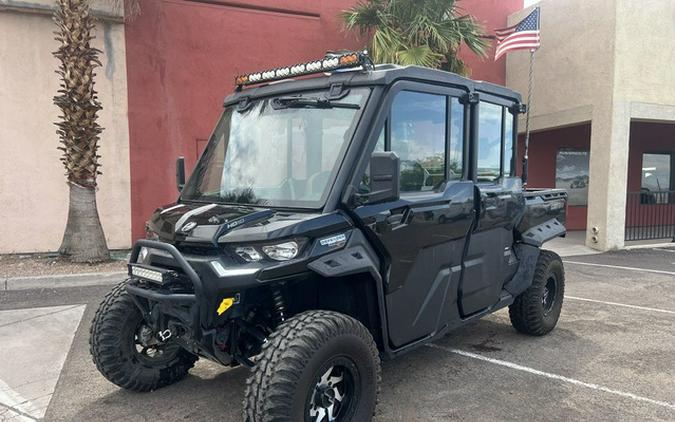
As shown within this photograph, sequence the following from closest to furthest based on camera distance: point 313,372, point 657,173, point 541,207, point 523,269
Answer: point 313,372, point 523,269, point 541,207, point 657,173

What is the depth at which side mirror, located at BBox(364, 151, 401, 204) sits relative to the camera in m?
3.04

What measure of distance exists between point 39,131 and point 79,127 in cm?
164

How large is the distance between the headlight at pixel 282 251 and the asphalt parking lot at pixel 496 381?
1.41 m

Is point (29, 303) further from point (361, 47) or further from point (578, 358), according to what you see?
point (361, 47)

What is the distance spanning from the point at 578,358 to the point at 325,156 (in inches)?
126

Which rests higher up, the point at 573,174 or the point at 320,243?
the point at 573,174

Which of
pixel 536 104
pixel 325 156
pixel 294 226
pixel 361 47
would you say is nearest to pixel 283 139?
pixel 325 156

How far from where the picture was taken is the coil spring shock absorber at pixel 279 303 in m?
3.17

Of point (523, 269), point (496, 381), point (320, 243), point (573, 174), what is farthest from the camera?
point (573, 174)

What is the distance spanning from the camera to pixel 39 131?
32.1 feet

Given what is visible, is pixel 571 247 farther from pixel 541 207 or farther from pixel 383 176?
pixel 383 176

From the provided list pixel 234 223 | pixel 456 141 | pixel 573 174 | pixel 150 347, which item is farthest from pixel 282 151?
pixel 573 174

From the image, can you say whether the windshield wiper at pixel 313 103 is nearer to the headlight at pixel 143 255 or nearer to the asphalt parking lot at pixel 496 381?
the headlight at pixel 143 255

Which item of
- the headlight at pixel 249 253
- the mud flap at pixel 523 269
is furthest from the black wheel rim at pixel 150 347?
the mud flap at pixel 523 269
